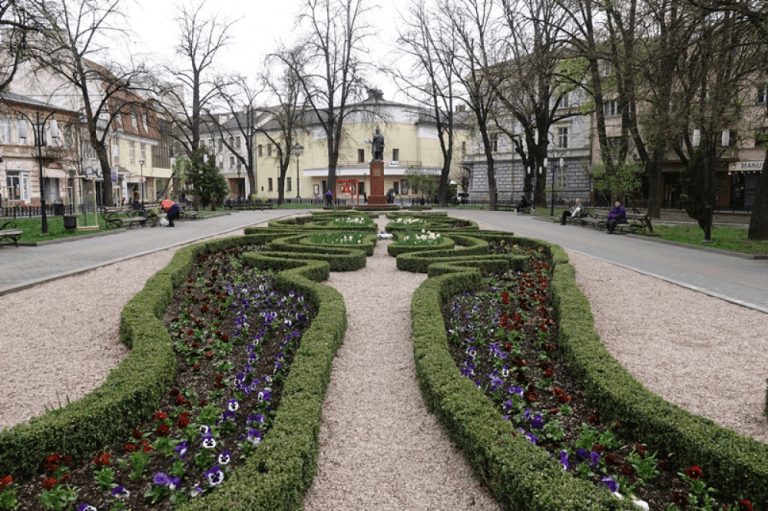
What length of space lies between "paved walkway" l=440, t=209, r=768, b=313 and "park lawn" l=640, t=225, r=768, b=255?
0.61 metres

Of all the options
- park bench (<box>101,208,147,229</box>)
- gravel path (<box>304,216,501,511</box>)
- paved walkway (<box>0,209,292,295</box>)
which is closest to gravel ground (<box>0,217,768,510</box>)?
gravel path (<box>304,216,501,511</box>)

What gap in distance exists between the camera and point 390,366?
5348 millimetres

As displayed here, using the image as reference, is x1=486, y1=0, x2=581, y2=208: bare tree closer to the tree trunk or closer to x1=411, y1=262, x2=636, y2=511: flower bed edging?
the tree trunk

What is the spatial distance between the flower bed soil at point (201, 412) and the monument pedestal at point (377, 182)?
23.9 m

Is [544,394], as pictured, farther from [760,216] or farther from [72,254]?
[760,216]

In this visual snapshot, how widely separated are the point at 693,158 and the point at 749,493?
73.3ft

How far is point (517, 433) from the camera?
3.48 metres

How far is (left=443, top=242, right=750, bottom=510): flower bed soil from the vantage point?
3230mm

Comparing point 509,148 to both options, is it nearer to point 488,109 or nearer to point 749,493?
point 488,109

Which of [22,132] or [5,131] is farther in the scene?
[22,132]

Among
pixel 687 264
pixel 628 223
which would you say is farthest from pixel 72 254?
pixel 628 223

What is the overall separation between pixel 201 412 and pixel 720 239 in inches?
645

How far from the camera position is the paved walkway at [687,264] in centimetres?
850

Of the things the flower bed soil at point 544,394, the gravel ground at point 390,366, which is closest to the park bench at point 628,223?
the gravel ground at point 390,366
